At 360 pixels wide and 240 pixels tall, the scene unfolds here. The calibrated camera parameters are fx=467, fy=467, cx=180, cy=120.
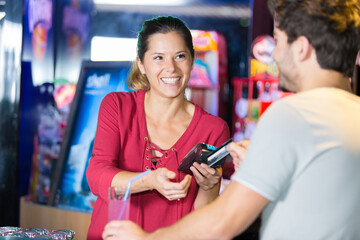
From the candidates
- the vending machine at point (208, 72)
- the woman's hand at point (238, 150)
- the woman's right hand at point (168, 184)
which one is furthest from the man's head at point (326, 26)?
the vending machine at point (208, 72)

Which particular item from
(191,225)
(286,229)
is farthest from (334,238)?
(191,225)

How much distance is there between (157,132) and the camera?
213cm

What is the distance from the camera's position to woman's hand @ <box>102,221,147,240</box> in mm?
1391

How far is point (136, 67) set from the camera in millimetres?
2312

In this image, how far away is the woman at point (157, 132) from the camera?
77.2 inches

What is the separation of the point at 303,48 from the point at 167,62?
863mm

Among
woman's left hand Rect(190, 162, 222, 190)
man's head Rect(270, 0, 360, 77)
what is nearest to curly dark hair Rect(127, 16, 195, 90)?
woman's left hand Rect(190, 162, 222, 190)

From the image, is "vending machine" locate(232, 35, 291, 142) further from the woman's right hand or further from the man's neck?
the man's neck

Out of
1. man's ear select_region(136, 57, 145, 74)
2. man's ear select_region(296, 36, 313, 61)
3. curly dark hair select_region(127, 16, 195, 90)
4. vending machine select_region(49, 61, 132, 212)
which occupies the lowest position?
vending machine select_region(49, 61, 132, 212)

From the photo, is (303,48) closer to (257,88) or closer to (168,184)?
(168,184)

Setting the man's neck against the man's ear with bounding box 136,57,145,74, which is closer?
the man's neck

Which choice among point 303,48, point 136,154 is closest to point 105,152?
point 136,154

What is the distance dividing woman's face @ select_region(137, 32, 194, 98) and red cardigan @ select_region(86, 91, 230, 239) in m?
0.16

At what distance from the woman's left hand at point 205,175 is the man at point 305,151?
1.71ft
